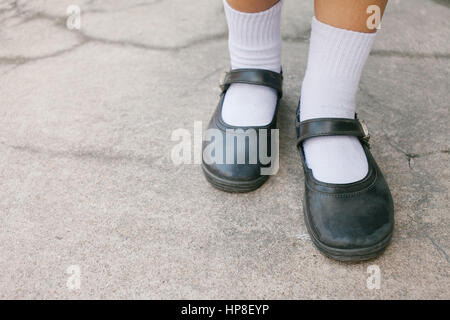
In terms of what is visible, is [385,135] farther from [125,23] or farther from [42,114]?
[125,23]

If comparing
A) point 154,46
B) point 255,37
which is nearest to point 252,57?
point 255,37

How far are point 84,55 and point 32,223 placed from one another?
601 mm

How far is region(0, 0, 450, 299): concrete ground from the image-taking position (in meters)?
0.55

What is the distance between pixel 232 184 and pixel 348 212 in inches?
7.5

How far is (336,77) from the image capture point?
61cm

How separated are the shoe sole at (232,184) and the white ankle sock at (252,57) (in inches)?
4.1

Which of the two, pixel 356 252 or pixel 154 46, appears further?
pixel 154 46

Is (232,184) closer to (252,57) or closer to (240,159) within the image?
(240,159)

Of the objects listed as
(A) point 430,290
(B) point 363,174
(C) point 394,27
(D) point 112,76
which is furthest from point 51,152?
(C) point 394,27

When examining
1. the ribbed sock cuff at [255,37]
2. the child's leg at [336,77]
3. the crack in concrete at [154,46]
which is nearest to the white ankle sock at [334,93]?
the child's leg at [336,77]

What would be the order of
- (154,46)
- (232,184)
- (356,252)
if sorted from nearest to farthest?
(356,252), (232,184), (154,46)

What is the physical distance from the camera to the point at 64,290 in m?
0.54

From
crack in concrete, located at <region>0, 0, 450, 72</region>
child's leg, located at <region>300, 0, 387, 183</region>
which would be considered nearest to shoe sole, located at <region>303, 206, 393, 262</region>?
child's leg, located at <region>300, 0, 387, 183</region>
